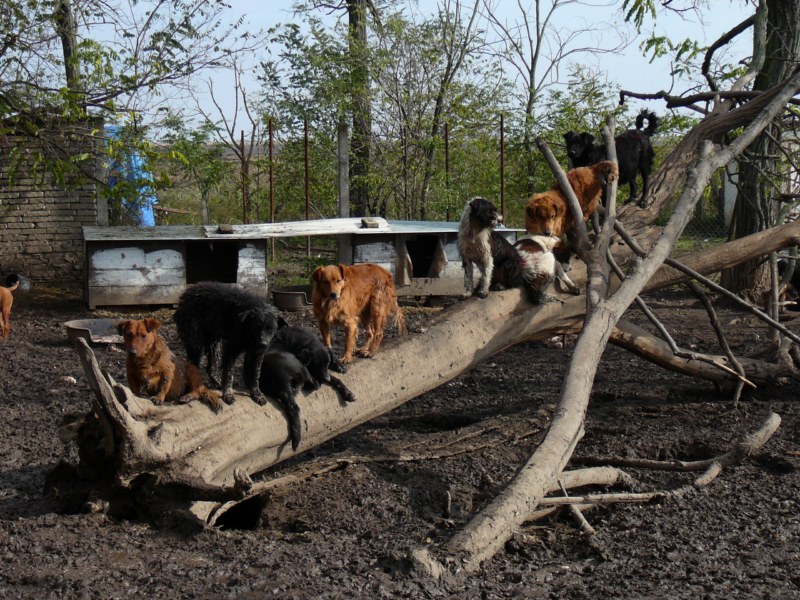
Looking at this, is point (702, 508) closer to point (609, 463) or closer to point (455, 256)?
point (609, 463)

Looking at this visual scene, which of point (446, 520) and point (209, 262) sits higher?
point (209, 262)

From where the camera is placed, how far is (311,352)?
5.34 metres

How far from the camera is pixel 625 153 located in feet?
27.5

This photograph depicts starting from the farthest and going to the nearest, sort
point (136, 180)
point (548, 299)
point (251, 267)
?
point (251, 267) < point (136, 180) < point (548, 299)

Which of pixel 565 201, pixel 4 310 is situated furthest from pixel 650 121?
pixel 4 310

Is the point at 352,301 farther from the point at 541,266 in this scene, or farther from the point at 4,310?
the point at 4,310

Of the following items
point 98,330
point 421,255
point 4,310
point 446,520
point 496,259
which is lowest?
point 446,520

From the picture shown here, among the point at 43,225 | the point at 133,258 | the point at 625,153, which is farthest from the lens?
the point at 43,225

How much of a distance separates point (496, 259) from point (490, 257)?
0.25ft

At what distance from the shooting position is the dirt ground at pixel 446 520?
3.93 metres

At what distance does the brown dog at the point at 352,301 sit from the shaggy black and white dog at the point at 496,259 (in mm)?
805

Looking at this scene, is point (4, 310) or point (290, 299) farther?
point (290, 299)

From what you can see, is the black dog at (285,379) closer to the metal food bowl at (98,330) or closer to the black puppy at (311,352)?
the black puppy at (311,352)

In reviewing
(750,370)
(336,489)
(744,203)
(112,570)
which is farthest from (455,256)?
(112,570)
